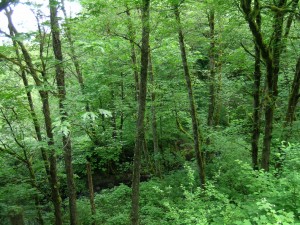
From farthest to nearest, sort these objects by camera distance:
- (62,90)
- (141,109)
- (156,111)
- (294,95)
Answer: (156,111) → (294,95) → (62,90) → (141,109)

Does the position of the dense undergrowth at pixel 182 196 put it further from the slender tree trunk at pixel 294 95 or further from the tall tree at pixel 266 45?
the slender tree trunk at pixel 294 95

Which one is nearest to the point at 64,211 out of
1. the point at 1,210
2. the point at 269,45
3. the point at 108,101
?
the point at 1,210

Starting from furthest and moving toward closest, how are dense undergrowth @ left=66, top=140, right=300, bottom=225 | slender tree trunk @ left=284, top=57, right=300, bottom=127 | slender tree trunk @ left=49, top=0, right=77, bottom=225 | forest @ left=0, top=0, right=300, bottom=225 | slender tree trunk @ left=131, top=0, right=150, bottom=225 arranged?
1. slender tree trunk @ left=284, top=57, right=300, bottom=127
2. slender tree trunk @ left=49, top=0, right=77, bottom=225
3. dense undergrowth @ left=66, top=140, right=300, bottom=225
4. slender tree trunk @ left=131, top=0, right=150, bottom=225
5. forest @ left=0, top=0, right=300, bottom=225

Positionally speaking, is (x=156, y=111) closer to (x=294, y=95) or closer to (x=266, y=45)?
(x=294, y=95)

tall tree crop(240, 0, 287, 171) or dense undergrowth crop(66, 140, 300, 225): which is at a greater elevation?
tall tree crop(240, 0, 287, 171)

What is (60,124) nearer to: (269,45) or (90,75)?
(269,45)

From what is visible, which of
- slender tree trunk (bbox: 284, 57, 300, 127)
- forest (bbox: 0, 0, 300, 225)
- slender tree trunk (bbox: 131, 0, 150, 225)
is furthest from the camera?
slender tree trunk (bbox: 284, 57, 300, 127)

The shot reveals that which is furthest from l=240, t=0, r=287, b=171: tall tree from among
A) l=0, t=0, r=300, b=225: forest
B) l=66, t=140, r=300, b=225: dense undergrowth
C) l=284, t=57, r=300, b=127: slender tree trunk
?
l=284, t=57, r=300, b=127: slender tree trunk

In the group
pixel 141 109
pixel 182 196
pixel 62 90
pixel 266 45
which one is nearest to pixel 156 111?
pixel 182 196

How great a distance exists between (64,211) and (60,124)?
31.0ft

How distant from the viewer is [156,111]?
12195 mm

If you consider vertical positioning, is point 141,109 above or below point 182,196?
above

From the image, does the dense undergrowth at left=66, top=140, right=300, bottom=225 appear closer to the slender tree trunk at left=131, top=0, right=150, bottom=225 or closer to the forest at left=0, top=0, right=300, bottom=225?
the forest at left=0, top=0, right=300, bottom=225

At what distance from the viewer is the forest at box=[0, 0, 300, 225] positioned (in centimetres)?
458
